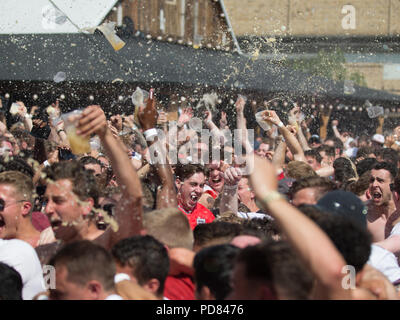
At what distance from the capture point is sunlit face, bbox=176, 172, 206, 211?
5.02m

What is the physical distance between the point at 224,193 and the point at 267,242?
2.51 metres

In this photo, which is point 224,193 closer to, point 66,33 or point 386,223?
point 386,223

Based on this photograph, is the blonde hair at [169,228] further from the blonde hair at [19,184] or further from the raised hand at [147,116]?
the blonde hair at [19,184]

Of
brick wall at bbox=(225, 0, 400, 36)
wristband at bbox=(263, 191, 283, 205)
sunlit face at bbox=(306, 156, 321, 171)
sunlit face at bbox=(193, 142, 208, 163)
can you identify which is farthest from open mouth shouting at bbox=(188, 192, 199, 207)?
brick wall at bbox=(225, 0, 400, 36)

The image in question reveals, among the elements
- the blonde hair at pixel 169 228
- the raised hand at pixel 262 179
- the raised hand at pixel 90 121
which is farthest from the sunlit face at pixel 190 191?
the raised hand at pixel 262 179

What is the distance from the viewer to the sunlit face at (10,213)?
3.80 meters

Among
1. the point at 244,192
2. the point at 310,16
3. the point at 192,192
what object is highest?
the point at 310,16

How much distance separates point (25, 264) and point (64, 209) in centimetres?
38

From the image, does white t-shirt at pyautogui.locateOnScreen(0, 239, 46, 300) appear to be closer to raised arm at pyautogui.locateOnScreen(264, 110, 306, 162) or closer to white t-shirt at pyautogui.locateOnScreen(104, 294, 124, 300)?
white t-shirt at pyautogui.locateOnScreen(104, 294, 124, 300)

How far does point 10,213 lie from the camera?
3.82 metres

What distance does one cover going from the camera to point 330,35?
34656mm

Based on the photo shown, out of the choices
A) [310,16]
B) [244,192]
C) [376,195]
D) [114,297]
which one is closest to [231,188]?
[244,192]

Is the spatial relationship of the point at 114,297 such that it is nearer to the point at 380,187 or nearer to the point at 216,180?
the point at 380,187
